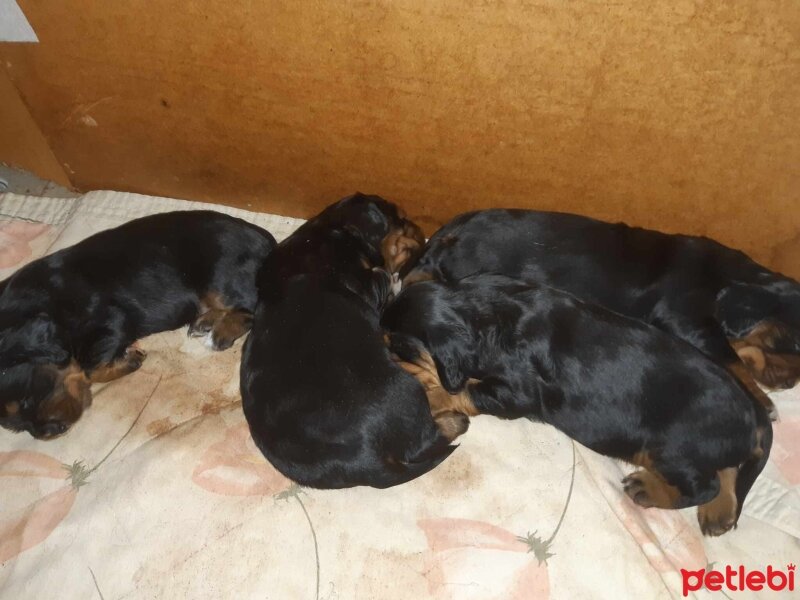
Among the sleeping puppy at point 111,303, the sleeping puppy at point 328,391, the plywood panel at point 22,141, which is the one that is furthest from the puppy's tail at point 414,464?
the plywood panel at point 22,141

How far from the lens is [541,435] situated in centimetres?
211

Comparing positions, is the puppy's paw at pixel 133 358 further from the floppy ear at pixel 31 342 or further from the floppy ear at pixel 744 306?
the floppy ear at pixel 744 306

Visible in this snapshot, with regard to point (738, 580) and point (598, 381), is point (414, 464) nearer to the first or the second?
point (598, 381)

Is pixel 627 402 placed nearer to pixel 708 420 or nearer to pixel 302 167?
pixel 708 420

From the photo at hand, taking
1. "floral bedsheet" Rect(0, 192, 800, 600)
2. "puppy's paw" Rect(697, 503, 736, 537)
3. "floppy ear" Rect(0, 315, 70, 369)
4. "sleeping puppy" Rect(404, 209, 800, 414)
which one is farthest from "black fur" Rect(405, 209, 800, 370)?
"floppy ear" Rect(0, 315, 70, 369)

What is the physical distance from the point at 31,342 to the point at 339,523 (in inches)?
44.1

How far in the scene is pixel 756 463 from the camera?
5.91ft

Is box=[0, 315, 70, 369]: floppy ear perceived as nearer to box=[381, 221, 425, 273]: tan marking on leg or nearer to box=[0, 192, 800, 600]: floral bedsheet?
box=[0, 192, 800, 600]: floral bedsheet

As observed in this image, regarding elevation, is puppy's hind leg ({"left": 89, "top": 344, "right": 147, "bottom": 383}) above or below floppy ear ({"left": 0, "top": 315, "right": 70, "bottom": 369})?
below

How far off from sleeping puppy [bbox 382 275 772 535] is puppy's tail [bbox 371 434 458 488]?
7.1 inches

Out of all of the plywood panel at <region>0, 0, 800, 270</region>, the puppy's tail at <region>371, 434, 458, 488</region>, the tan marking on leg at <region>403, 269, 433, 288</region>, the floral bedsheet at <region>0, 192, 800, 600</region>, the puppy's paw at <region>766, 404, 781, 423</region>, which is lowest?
A: the floral bedsheet at <region>0, 192, 800, 600</region>

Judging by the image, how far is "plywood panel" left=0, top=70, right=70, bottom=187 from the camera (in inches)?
102

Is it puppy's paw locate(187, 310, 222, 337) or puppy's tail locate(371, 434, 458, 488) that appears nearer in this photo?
puppy's tail locate(371, 434, 458, 488)

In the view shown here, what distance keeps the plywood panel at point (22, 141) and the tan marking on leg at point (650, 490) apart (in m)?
2.60
